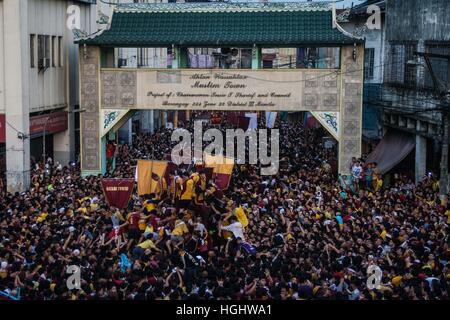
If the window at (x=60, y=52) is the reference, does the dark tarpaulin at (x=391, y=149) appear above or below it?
below

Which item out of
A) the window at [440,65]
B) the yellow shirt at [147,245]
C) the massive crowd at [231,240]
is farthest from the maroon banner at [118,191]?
the window at [440,65]

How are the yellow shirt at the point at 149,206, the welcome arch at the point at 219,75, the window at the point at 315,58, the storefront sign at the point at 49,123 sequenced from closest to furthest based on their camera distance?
the yellow shirt at the point at 149,206
the welcome arch at the point at 219,75
the storefront sign at the point at 49,123
the window at the point at 315,58

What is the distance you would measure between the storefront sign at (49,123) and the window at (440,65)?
13.2m

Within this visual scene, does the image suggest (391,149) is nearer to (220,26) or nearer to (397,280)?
(220,26)

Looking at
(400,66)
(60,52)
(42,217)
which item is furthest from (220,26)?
(42,217)

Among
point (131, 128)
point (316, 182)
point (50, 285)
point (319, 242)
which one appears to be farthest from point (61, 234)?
point (131, 128)

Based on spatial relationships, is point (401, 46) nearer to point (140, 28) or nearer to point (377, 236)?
point (140, 28)

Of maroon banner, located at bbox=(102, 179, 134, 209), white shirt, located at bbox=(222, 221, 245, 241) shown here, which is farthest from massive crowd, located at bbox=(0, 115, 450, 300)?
maroon banner, located at bbox=(102, 179, 134, 209)

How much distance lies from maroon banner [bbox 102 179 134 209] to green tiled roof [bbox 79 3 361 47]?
8.69m

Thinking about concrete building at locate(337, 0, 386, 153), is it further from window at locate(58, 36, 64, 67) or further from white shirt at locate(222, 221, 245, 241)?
white shirt at locate(222, 221, 245, 241)

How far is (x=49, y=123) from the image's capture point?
32.6 m

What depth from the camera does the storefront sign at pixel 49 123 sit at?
3102 cm

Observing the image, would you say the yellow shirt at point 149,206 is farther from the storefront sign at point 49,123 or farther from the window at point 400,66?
the window at point 400,66

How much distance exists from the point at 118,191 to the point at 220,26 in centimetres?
992
